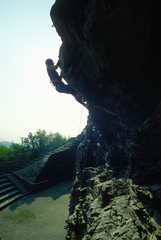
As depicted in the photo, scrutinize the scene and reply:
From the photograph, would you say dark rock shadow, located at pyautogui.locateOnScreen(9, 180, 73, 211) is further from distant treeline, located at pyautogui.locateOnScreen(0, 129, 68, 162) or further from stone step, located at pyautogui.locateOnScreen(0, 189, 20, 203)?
distant treeline, located at pyautogui.locateOnScreen(0, 129, 68, 162)

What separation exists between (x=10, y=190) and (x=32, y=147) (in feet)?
41.2

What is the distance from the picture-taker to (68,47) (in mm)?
6625

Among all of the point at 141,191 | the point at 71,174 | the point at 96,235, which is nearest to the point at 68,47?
the point at 141,191

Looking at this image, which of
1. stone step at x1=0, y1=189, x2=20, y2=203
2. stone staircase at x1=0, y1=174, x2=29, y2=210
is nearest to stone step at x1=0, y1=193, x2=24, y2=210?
stone staircase at x1=0, y1=174, x2=29, y2=210

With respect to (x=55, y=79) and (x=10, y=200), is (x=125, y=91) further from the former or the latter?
(x=10, y=200)

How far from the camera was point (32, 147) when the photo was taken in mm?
24625

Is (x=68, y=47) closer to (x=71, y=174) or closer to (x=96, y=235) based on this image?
(x=96, y=235)

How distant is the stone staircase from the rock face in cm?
863

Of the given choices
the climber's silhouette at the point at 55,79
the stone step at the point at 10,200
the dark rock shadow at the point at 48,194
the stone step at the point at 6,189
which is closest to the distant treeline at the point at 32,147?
the stone step at the point at 6,189

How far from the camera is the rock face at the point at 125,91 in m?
3.21

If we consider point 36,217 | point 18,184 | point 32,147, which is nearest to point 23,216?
point 36,217

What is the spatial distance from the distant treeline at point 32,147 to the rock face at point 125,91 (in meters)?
16.7

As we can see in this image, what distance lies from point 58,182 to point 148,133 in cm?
1468

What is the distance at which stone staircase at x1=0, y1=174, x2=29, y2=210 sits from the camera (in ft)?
35.2
